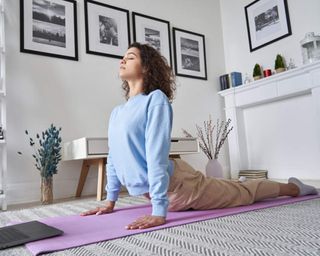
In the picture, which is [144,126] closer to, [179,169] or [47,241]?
[179,169]

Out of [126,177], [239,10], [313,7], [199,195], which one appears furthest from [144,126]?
[239,10]

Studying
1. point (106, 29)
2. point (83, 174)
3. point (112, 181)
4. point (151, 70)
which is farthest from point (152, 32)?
point (112, 181)

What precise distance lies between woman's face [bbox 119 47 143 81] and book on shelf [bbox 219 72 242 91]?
2412 mm

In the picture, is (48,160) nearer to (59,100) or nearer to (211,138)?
(59,100)

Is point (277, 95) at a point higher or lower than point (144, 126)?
higher

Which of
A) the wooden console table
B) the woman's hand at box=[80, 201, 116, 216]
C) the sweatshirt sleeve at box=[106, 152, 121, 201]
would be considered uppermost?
the wooden console table

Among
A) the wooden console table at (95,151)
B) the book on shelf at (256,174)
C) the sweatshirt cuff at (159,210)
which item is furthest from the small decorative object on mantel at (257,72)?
the sweatshirt cuff at (159,210)

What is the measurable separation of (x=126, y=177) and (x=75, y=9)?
2.12 metres

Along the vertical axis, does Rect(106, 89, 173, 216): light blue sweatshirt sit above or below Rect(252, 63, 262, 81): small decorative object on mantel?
Answer: below

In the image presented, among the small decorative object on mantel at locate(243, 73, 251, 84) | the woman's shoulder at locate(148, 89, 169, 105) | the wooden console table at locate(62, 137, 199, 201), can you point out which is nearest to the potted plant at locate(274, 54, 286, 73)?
the small decorative object on mantel at locate(243, 73, 251, 84)

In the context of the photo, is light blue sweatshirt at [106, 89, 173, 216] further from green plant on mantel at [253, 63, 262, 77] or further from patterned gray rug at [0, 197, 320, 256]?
green plant on mantel at [253, 63, 262, 77]

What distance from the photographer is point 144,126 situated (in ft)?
3.87

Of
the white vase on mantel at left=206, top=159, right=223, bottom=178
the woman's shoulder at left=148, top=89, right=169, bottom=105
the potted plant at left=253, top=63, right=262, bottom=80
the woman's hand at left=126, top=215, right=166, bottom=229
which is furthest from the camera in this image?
the potted plant at left=253, top=63, right=262, bottom=80

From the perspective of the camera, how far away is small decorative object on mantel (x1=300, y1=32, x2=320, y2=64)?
2.75m
